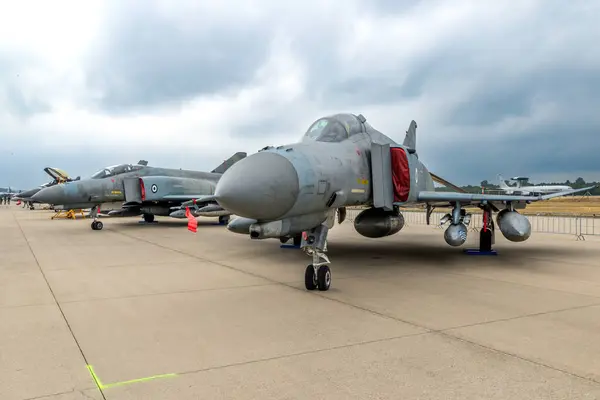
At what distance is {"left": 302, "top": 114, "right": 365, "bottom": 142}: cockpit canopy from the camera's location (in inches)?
314

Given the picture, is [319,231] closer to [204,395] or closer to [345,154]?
[345,154]

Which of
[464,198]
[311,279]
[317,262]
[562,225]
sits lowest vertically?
[562,225]

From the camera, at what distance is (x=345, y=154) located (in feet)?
24.9

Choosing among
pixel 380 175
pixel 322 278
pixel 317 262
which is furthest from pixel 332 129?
pixel 322 278

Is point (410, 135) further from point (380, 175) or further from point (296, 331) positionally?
point (296, 331)

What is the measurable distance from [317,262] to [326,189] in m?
1.07

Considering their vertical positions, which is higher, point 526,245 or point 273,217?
point 273,217

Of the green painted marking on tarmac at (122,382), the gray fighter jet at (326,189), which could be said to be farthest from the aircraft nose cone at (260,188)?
the green painted marking on tarmac at (122,382)

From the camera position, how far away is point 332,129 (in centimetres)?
809

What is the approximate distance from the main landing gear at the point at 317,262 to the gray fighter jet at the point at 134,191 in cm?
Result: 1002

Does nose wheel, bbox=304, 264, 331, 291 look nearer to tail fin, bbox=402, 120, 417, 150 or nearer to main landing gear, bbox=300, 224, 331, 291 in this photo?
main landing gear, bbox=300, 224, 331, 291

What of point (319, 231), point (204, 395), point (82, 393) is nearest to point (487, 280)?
point (319, 231)

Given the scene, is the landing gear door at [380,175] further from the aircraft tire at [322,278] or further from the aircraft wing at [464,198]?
the aircraft tire at [322,278]

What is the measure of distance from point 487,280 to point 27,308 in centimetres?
672
